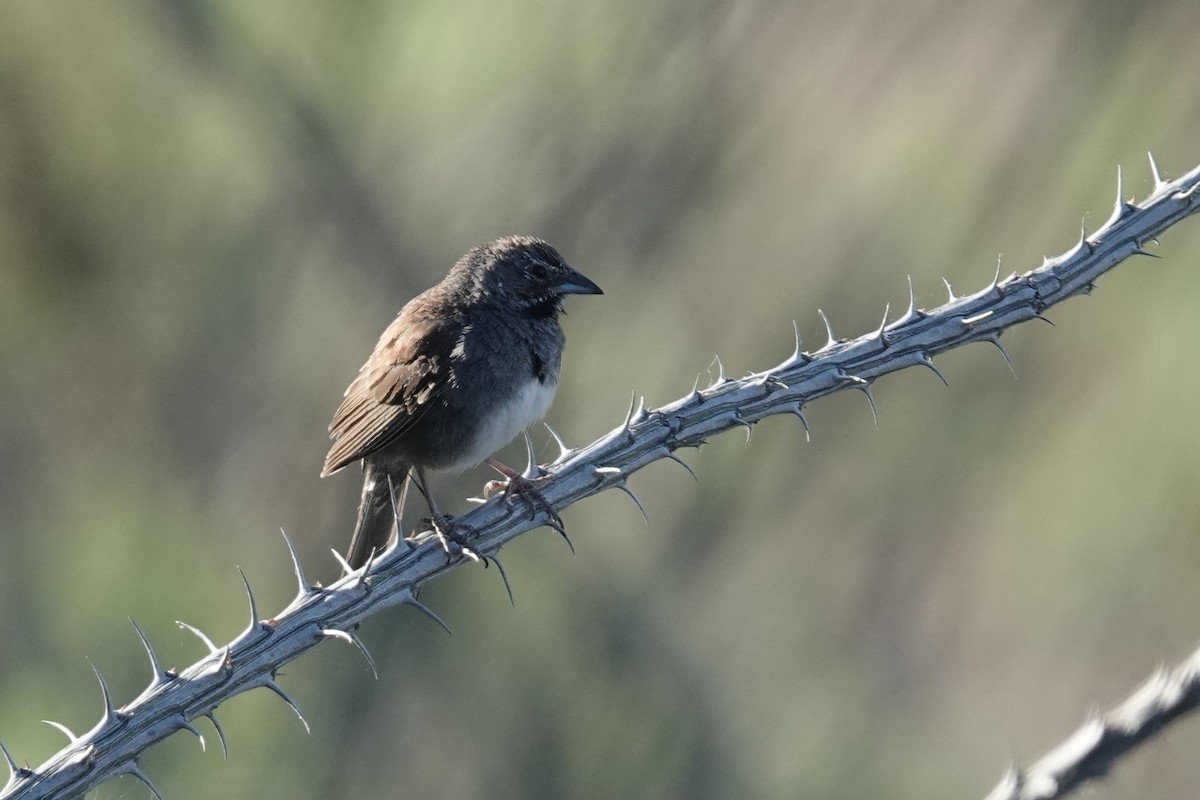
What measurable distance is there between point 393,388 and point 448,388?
18 cm

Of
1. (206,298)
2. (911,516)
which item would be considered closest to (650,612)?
(911,516)

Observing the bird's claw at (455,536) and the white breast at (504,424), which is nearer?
the bird's claw at (455,536)

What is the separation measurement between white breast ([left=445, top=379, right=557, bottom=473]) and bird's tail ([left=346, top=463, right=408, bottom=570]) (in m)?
0.22

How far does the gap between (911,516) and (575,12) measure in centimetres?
355

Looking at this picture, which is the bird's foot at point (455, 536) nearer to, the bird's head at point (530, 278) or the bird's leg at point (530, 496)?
the bird's leg at point (530, 496)

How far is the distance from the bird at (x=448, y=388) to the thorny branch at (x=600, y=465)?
0.85 metres

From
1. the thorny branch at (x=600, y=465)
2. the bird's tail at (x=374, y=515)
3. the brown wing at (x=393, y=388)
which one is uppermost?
the brown wing at (x=393, y=388)

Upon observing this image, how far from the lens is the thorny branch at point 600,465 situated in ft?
8.03

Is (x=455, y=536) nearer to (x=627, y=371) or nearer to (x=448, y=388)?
(x=448, y=388)

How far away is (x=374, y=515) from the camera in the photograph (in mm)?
3998

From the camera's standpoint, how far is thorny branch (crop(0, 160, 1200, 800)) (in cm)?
245

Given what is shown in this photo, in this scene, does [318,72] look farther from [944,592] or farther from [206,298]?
[944,592]

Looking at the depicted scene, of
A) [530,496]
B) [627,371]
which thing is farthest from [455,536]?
[627,371]

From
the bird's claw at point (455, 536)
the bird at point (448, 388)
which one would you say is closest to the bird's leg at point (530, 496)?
the bird's claw at point (455, 536)
